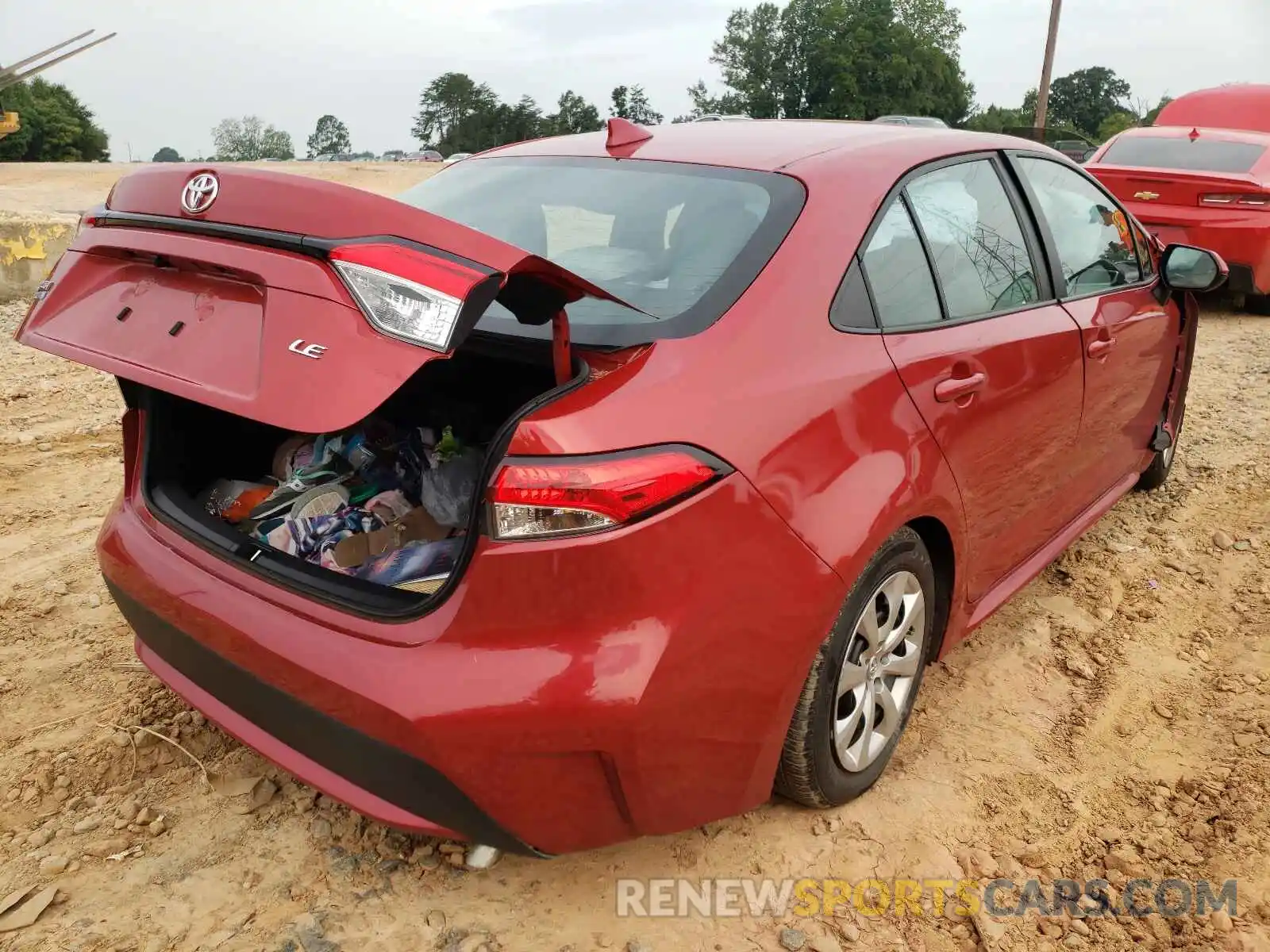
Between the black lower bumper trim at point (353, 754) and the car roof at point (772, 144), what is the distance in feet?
5.03

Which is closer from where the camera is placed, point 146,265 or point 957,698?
point 146,265

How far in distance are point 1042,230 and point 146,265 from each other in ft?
7.98

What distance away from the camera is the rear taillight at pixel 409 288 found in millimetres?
1467

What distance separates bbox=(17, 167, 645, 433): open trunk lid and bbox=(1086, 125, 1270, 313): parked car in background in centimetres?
734

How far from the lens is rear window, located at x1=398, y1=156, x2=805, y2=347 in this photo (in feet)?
6.31

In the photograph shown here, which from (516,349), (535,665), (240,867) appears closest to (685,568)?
(535,665)

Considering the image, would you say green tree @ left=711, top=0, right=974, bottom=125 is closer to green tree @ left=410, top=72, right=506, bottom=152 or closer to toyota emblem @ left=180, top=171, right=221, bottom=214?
green tree @ left=410, top=72, right=506, bottom=152

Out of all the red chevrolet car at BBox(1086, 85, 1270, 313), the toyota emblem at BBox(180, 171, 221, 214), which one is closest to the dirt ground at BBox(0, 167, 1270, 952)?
the toyota emblem at BBox(180, 171, 221, 214)

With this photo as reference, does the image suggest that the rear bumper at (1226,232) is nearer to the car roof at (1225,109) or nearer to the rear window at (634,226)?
the car roof at (1225,109)

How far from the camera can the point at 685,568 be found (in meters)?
1.67

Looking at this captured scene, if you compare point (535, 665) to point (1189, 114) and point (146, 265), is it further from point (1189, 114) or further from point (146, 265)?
point (1189, 114)

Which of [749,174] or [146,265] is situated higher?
[749,174]

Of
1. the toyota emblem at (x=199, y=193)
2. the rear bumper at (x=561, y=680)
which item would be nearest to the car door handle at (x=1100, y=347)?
the rear bumper at (x=561, y=680)

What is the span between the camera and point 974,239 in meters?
2.63
